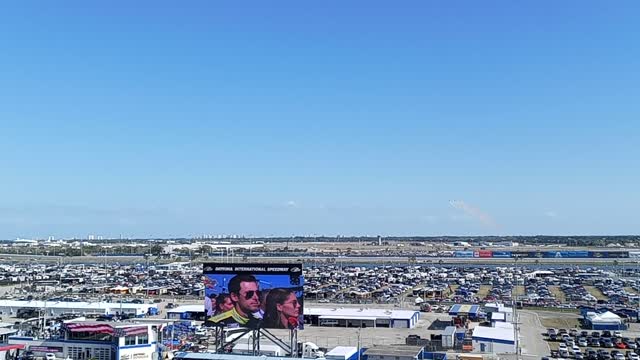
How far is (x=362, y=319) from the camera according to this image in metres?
38.3

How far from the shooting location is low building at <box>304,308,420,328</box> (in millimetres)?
38000

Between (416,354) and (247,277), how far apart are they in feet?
23.3

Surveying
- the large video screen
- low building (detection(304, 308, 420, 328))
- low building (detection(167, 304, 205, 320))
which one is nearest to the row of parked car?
low building (detection(304, 308, 420, 328))

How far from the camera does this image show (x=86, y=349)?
2659 centimetres

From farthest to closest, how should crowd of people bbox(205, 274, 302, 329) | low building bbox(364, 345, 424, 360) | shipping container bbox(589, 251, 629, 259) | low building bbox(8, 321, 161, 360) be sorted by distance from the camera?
1. shipping container bbox(589, 251, 629, 259)
2. low building bbox(8, 321, 161, 360)
3. low building bbox(364, 345, 424, 360)
4. crowd of people bbox(205, 274, 302, 329)

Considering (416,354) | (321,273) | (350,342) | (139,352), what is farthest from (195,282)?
(416,354)

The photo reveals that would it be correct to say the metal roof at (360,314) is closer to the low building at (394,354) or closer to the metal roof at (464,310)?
the metal roof at (464,310)

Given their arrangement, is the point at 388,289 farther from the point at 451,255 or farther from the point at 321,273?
the point at 451,255

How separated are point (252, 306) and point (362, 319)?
50.6 feet

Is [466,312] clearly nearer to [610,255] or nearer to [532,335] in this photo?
[532,335]

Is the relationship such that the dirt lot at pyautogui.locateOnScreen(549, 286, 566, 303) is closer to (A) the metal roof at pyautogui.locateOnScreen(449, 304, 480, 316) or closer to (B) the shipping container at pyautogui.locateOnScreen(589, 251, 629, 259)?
(A) the metal roof at pyautogui.locateOnScreen(449, 304, 480, 316)

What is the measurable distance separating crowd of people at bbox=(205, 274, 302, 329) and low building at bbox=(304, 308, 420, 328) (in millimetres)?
14947

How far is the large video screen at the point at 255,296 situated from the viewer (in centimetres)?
2392

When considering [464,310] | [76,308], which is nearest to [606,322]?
[464,310]
